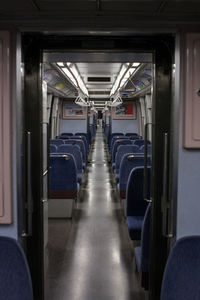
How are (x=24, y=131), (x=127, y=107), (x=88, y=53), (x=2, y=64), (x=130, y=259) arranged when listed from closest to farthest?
(x=2, y=64) → (x=24, y=131) → (x=88, y=53) → (x=130, y=259) → (x=127, y=107)

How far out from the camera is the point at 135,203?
4.46 m

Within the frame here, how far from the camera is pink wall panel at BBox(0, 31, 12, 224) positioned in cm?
Answer: 231

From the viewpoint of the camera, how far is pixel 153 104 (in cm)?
286

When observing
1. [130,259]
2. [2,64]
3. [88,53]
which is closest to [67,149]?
[130,259]

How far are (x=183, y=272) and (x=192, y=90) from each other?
3.92ft

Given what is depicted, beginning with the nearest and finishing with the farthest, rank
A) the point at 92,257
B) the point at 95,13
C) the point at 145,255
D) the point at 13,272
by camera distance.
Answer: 1. the point at 13,272
2. the point at 95,13
3. the point at 145,255
4. the point at 92,257

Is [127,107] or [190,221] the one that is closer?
[190,221]

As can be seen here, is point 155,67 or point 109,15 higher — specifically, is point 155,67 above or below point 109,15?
below

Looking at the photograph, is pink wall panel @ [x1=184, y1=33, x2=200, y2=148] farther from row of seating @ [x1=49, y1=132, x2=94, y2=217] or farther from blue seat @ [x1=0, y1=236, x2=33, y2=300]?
row of seating @ [x1=49, y1=132, x2=94, y2=217]

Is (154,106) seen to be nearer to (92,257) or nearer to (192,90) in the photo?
(192,90)

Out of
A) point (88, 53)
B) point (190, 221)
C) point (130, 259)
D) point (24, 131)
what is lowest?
point (130, 259)

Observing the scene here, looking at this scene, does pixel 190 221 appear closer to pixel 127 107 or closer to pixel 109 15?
pixel 109 15

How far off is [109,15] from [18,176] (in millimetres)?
1285

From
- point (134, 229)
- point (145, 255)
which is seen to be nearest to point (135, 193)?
point (134, 229)
